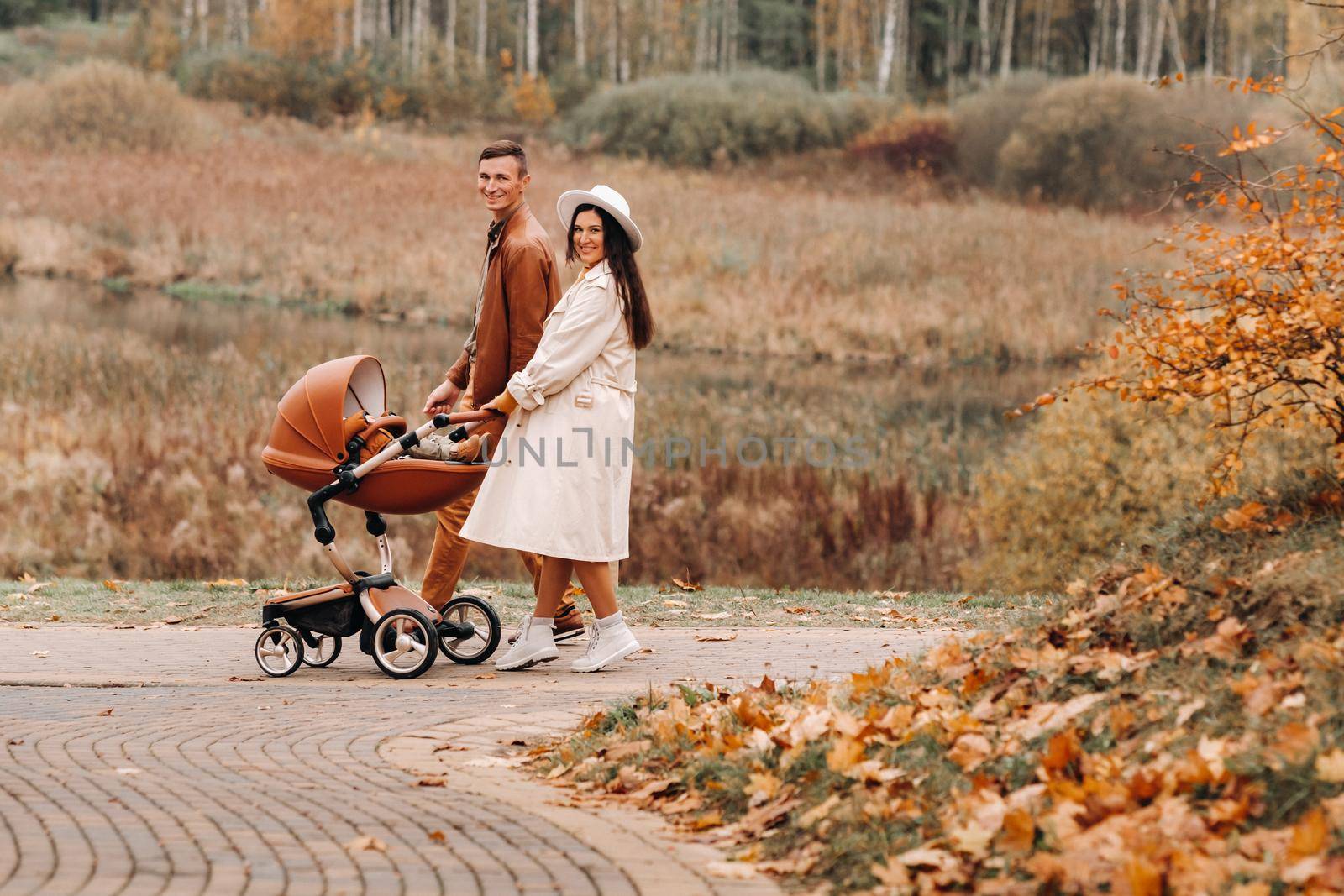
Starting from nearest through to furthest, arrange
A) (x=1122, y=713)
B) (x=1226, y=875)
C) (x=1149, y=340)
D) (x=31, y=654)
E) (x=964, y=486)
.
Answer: (x=1226, y=875), (x=1122, y=713), (x=1149, y=340), (x=31, y=654), (x=964, y=486)

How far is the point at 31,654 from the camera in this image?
8508 mm

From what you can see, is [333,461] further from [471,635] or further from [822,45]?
[822,45]

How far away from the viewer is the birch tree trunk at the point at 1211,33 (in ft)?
216

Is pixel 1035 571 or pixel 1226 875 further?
pixel 1035 571

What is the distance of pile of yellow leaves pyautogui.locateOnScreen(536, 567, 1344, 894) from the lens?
12.9ft

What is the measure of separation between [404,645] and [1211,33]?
222 ft

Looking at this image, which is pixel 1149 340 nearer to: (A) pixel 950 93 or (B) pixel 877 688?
(B) pixel 877 688

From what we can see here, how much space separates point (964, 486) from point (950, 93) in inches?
1825

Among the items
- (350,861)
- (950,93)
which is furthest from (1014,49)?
(350,861)

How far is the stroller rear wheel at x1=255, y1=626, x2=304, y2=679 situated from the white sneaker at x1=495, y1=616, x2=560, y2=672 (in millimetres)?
1008

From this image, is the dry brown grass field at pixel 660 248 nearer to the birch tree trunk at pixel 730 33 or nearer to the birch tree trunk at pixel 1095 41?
the birch tree trunk at pixel 1095 41

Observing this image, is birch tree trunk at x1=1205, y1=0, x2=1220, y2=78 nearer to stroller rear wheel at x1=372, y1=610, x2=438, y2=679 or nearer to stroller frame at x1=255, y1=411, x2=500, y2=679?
stroller frame at x1=255, y1=411, x2=500, y2=679

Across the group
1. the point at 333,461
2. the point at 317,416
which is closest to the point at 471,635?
the point at 333,461

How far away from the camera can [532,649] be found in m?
7.75
